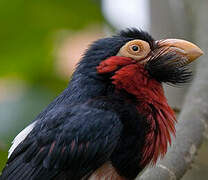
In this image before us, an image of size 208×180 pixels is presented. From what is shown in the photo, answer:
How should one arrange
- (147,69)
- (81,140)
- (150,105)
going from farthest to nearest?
1. (147,69)
2. (150,105)
3. (81,140)

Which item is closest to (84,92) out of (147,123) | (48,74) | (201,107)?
(147,123)

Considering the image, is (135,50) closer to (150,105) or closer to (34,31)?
(150,105)

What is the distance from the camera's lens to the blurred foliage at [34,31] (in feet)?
19.7

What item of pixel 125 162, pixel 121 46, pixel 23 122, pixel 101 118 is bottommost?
pixel 23 122

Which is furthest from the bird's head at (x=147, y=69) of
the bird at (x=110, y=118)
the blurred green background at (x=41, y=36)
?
the blurred green background at (x=41, y=36)

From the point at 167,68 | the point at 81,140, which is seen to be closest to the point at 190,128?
the point at 167,68

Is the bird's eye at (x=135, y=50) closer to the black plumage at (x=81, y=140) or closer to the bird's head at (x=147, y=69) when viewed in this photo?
the bird's head at (x=147, y=69)

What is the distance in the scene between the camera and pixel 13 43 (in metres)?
6.05

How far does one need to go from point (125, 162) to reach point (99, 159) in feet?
0.63

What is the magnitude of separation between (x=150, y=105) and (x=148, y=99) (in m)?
0.05

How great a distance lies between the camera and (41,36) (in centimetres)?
609

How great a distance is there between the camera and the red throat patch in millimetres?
4383

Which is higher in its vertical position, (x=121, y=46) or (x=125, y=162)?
(x=121, y=46)

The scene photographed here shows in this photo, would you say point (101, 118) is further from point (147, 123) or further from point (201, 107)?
point (201, 107)
